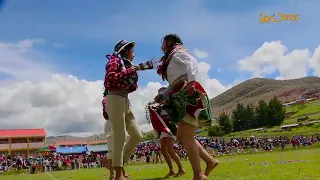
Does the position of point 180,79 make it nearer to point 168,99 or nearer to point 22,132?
point 168,99

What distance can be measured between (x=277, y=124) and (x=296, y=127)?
17.4m

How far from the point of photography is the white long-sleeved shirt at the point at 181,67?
5.30 meters

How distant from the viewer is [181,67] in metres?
5.52

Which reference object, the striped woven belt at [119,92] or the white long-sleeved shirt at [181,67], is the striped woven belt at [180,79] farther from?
the striped woven belt at [119,92]

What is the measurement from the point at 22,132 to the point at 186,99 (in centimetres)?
8643

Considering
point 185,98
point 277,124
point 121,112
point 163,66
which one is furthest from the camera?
point 277,124

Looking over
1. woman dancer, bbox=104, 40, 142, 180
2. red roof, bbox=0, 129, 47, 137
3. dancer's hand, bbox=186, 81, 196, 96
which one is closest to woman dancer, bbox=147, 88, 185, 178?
woman dancer, bbox=104, 40, 142, 180

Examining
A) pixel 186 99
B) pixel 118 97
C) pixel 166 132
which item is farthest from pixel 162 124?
pixel 186 99

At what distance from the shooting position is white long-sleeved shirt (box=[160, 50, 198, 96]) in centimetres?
A: 530

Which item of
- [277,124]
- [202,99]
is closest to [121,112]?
[202,99]

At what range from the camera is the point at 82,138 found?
5089 inches

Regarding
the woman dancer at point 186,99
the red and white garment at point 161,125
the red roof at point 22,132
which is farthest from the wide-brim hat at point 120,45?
the red roof at point 22,132

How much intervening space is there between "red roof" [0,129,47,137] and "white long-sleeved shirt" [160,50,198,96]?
8256 cm

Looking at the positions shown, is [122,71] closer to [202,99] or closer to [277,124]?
[202,99]
